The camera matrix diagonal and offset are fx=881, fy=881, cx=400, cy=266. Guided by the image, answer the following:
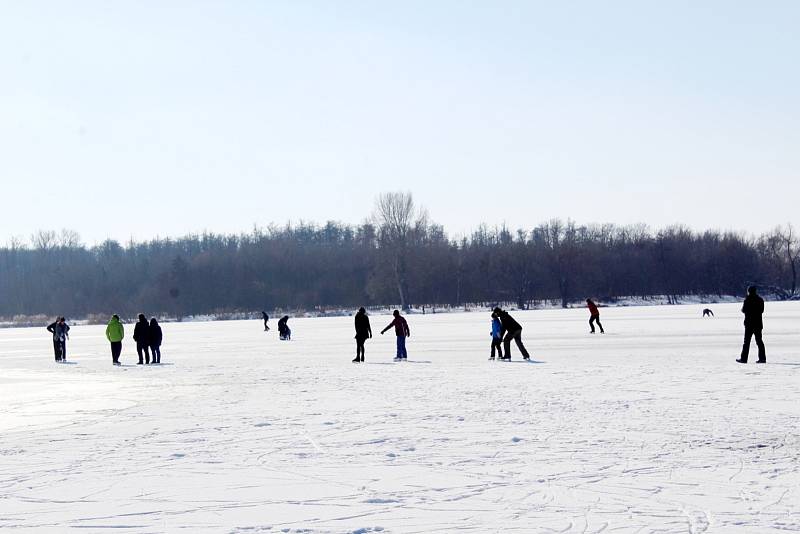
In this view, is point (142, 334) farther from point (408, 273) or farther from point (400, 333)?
point (408, 273)

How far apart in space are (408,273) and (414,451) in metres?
83.7

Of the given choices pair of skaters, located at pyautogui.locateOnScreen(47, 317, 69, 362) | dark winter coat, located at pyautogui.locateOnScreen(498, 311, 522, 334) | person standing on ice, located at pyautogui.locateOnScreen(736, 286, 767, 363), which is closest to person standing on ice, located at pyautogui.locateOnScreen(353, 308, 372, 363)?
dark winter coat, located at pyautogui.locateOnScreen(498, 311, 522, 334)

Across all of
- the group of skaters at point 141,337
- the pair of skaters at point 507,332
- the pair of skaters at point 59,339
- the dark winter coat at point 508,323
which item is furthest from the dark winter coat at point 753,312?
the pair of skaters at point 59,339

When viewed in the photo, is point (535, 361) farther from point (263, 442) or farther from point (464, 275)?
point (464, 275)

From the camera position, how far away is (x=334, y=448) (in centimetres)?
921

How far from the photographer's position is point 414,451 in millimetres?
8938

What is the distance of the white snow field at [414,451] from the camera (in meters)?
6.34

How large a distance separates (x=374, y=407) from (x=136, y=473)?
4.99m

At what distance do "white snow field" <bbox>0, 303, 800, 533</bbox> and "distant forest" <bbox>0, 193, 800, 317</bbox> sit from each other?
70.5m

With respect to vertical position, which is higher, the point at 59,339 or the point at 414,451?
the point at 59,339

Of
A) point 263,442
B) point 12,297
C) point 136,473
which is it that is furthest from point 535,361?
point 12,297

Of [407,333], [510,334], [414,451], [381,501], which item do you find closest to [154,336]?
[407,333]

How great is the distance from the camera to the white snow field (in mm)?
6344

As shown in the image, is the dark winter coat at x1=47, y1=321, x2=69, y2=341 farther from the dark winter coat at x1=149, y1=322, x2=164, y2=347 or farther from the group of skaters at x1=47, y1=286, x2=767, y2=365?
the dark winter coat at x1=149, y1=322, x2=164, y2=347
